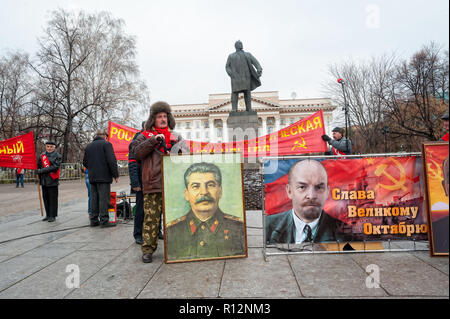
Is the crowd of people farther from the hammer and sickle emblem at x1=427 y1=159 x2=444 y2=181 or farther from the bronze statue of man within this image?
the bronze statue of man

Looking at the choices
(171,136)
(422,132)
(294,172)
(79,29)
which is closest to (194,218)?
(171,136)

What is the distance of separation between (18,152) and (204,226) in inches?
210

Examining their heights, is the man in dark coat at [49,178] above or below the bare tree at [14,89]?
below

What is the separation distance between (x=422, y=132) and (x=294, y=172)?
19.5 metres

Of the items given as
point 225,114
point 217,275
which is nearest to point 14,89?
point 217,275

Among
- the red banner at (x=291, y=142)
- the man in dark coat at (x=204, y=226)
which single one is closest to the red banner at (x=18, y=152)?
the red banner at (x=291, y=142)

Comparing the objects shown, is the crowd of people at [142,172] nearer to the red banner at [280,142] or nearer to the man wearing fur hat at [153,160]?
the man wearing fur hat at [153,160]

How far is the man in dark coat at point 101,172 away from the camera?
17.4 ft

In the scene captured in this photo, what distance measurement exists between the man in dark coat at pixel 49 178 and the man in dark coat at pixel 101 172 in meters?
1.16

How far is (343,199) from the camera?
334cm

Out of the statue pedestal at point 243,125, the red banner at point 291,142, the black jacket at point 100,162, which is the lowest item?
the black jacket at point 100,162

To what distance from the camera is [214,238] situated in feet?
10.5

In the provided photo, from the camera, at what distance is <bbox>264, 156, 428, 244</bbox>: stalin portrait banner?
10.8ft

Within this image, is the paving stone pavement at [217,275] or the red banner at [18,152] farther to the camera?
the red banner at [18,152]
